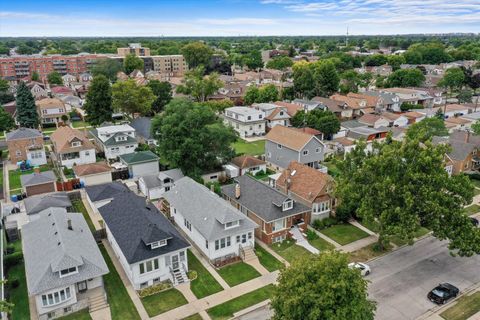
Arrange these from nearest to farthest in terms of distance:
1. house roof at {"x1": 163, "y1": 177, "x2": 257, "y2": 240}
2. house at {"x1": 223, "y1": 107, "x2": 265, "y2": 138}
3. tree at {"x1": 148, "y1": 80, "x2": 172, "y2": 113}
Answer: house roof at {"x1": 163, "y1": 177, "x2": 257, "y2": 240} → house at {"x1": 223, "y1": 107, "x2": 265, "y2": 138} → tree at {"x1": 148, "y1": 80, "x2": 172, "y2": 113}

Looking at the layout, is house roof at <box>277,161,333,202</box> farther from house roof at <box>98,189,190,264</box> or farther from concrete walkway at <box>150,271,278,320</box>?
house roof at <box>98,189,190,264</box>

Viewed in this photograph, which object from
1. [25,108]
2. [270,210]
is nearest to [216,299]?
[270,210]

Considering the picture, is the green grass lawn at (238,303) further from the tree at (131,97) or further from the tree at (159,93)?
the tree at (159,93)

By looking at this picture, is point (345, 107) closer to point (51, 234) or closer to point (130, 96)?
point (130, 96)

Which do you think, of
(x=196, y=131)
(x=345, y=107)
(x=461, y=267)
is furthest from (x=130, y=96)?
(x=461, y=267)

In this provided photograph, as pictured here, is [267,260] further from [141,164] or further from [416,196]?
[141,164]

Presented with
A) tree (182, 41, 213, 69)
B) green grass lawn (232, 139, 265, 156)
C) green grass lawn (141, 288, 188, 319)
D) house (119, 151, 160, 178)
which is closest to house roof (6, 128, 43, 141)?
house (119, 151, 160, 178)
